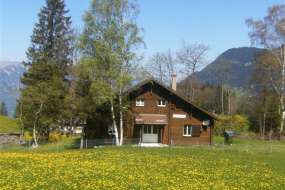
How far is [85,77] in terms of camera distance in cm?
6309

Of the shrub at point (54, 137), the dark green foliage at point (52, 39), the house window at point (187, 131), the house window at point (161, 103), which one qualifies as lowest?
the shrub at point (54, 137)

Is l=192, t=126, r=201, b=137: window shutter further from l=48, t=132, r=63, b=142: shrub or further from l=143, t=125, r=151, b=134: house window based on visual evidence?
l=48, t=132, r=63, b=142: shrub

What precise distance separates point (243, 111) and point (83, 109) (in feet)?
191

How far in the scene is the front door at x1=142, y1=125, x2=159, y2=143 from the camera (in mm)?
66938

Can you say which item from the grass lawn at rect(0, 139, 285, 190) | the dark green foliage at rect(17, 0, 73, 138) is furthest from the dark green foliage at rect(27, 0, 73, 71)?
the grass lawn at rect(0, 139, 285, 190)

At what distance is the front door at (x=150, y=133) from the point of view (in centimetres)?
6694

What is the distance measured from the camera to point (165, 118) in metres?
67.2

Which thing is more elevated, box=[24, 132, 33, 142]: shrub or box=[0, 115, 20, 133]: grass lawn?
box=[0, 115, 20, 133]: grass lawn

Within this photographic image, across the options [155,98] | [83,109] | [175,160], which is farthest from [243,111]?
[175,160]

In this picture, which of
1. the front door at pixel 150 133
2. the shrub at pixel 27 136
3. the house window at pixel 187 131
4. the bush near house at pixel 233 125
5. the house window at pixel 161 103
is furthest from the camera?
the bush near house at pixel 233 125

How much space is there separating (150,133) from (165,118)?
2.43m

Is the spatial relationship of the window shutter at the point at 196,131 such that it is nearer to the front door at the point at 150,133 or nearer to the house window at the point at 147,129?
the front door at the point at 150,133

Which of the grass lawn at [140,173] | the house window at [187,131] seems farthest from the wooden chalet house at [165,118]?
the grass lawn at [140,173]

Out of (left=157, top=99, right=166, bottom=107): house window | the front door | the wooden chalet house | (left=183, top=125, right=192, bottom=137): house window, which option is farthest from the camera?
(left=183, top=125, right=192, bottom=137): house window
